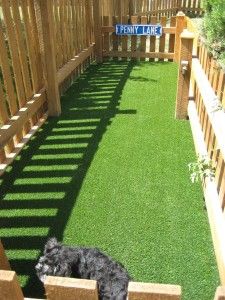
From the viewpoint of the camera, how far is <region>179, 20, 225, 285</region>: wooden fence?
2.45m

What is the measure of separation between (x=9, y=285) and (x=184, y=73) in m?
3.73

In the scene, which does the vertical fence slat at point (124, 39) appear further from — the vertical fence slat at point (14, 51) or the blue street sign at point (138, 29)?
the vertical fence slat at point (14, 51)

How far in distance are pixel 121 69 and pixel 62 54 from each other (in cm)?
176

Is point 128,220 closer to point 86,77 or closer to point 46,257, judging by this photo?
point 46,257

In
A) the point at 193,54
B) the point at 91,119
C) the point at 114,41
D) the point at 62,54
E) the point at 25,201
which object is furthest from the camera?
the point at 114,41

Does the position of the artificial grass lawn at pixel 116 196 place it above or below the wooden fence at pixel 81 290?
below

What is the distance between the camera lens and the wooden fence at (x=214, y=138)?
2.45 metres

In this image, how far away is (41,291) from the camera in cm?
233

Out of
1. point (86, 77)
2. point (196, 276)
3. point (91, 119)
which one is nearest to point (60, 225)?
point (196, 276)

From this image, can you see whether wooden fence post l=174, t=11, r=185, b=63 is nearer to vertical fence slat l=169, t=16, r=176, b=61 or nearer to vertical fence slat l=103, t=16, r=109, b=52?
vertical fence slat l=169, t=16, r=176, b=61

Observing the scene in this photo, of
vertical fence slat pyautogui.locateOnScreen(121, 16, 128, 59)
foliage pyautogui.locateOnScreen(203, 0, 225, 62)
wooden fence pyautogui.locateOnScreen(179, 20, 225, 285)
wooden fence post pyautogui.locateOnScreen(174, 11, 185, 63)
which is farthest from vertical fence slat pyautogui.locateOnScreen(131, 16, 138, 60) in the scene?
foliage pyautogui.locateOnScreen(203, 0, 225, 62)

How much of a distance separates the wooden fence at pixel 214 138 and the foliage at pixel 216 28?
12cm

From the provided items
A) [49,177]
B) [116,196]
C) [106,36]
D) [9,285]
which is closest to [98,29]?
[106,36]

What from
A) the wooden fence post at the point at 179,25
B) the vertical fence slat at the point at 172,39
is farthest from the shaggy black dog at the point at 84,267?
the vertical fence slat at the point at 172,39
